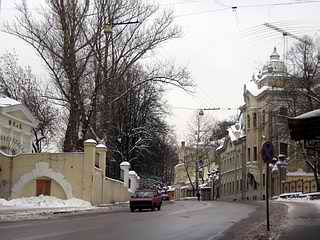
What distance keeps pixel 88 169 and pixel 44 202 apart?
375 centimetres

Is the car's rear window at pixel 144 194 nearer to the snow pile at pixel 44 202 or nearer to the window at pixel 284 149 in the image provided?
the snow pile at pixel 44 202

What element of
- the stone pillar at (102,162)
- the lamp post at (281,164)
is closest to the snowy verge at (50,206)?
the stone pillar at (102,162)

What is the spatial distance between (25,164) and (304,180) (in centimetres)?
3835

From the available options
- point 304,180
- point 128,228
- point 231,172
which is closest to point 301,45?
point 304,180

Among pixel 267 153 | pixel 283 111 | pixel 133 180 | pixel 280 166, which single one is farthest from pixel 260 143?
pixel 267 153

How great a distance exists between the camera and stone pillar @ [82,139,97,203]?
40875 mm

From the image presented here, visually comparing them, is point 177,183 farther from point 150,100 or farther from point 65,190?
point 65,190

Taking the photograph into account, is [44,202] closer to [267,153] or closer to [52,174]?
[52,174]

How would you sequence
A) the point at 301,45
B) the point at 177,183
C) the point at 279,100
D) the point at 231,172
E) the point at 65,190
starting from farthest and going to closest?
the point at 177,183
the point at 231,172
the point at 279,100
the point at 301,45
the point at 65,190

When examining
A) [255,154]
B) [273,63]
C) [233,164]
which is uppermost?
[273,63]

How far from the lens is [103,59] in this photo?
48.9m

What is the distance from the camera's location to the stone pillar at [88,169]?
1609 inches

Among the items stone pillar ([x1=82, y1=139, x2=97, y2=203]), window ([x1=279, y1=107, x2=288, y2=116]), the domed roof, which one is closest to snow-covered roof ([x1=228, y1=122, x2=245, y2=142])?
the domed roof

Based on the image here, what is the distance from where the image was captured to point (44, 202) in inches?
1543
